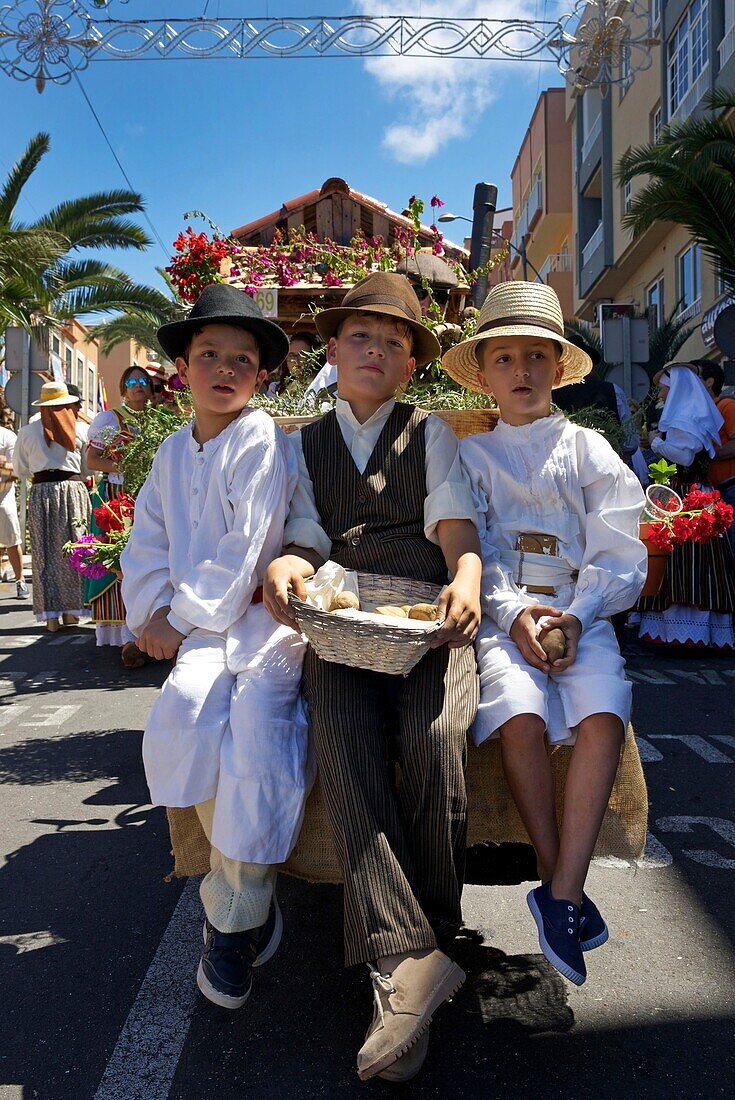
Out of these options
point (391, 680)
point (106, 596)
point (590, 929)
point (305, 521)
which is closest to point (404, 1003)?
point (590, 929)

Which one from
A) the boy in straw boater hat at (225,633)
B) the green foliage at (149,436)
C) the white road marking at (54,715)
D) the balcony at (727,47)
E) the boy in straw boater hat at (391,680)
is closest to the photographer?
the boy in straw boater hat at (391,680)

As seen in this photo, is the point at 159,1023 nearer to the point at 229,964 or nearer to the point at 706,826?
the point at 229,964

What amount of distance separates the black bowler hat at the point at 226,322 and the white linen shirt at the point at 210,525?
24 cm

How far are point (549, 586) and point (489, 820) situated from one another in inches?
28.6

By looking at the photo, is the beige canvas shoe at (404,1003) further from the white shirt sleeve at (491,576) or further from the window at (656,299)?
the window at (656,299)

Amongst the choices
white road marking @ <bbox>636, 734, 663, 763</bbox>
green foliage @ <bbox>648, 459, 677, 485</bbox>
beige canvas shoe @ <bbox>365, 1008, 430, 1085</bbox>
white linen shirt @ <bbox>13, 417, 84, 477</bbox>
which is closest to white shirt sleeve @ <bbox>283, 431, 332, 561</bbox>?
beige canvas shoe @ <bbox>365, 1008, 430, 1085</bbox>

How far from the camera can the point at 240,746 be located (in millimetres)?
2365

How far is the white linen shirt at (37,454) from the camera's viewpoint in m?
8.52

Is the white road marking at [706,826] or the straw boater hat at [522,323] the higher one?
the straw boater hat at [522,323]

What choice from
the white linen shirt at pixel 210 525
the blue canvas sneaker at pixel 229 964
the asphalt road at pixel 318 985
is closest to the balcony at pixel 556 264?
the asphalt road at pixel 318 985

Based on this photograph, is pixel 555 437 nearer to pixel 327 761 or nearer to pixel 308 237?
pixel 327 761

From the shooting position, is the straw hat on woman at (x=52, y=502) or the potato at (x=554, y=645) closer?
the potato at (x=554, y=645)

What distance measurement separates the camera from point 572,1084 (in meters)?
2.09

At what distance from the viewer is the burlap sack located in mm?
2438
